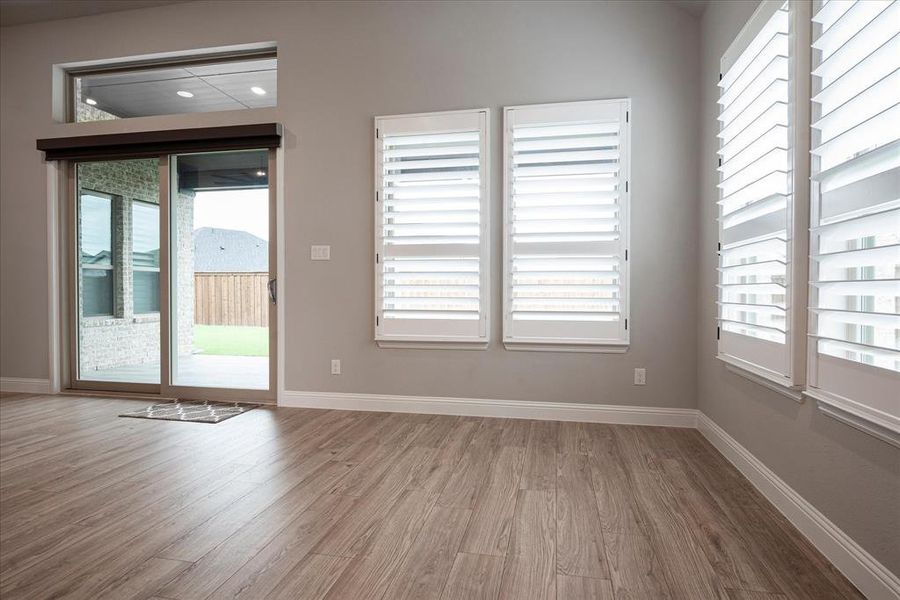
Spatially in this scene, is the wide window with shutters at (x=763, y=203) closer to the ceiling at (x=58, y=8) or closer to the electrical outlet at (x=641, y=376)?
the electrical outlet at (x=641, y=376)

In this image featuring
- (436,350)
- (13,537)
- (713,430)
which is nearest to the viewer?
(13,537)

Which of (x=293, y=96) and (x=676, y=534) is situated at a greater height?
(x=293, y=96)

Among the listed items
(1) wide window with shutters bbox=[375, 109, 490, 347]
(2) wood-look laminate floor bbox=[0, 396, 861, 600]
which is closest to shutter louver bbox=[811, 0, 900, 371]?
(2) wood-look laminate floor bbox=[0, 396, 861, 600]

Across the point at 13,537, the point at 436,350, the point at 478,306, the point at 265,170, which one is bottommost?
the point at 13,537

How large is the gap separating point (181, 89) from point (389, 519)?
4006 mm

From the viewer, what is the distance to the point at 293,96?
3730 millimetres

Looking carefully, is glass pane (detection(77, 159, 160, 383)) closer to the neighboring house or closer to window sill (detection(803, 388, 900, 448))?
the neighboring house

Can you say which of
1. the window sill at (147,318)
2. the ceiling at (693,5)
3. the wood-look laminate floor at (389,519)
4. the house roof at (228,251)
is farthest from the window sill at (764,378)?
the window sill at (147,318)

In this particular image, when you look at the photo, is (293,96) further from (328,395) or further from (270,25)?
(328,395)

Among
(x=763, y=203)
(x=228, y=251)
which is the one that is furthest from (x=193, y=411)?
(x=763, y=203)

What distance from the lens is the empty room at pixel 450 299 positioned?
5.08 ft

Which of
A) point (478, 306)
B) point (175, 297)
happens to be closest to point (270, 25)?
point (175, 297)

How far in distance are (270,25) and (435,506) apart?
12.2 feet

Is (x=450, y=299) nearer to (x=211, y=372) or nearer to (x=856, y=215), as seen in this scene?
(x=211, y=372)
